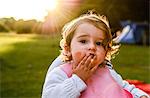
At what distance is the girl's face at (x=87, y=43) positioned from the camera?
100 inches

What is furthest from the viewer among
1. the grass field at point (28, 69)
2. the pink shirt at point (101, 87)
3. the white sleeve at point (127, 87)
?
the grass field at point (28, 69)

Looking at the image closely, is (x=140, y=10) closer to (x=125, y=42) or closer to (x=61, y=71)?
(x=125, y=42)

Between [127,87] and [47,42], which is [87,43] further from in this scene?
[47,42]

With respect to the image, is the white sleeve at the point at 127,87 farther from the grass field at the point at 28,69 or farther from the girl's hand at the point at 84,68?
the grass field at the point at 28,69

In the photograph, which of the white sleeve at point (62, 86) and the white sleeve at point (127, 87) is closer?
the white sleeve at point (62, 86)

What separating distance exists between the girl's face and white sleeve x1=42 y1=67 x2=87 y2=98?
11 cm

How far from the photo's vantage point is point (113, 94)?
2.61 m

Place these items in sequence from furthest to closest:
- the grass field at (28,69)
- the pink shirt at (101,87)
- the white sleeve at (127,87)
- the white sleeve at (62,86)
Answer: the grass field at (28,69) → the white sleeve at (127,87) → the pink shirt at (101,87) → the white sleeve at (62,86)

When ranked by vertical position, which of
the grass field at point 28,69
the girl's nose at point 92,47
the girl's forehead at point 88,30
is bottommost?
the grass field at point 28,69

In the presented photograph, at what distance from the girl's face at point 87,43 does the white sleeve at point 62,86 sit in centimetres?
11

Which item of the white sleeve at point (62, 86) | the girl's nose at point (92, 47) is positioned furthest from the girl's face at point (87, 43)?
the white sleeve at point (62, 86)

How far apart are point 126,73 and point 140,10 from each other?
42.4ft

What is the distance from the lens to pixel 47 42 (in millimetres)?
21188

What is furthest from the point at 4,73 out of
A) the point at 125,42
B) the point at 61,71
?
the point at 125,42
